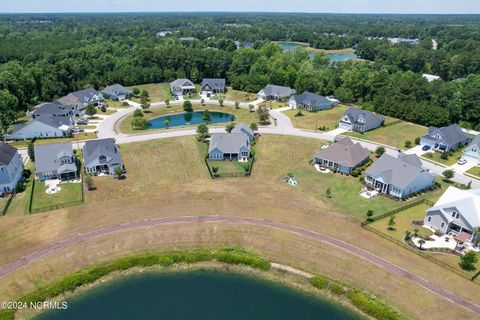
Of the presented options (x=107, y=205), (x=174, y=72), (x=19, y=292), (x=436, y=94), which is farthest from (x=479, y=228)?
(x=174, y=72)

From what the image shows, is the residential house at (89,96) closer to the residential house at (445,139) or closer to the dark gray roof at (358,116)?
the dark gray roof at (358,116)

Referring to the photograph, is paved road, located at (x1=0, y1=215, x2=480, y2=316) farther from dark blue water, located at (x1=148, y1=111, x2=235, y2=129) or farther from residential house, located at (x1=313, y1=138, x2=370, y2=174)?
dark blue water, located at (x1=148, y1=111, x2=235, y2=129)

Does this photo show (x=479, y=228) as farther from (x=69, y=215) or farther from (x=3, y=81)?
(x=3, y=81)

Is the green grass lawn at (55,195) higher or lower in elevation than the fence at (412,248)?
lower

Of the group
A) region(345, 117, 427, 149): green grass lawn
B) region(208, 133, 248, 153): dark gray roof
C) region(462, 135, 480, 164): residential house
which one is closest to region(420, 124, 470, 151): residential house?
region(345, 117, 427, 149): green grass lawn

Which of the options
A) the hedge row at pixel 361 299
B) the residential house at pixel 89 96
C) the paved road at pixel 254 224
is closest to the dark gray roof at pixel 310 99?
the residential house at pixel 89 96

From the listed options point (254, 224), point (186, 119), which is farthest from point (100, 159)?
point (186, 119)

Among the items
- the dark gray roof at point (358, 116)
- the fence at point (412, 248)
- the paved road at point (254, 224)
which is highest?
the dark gray roof at point (358, 116)
